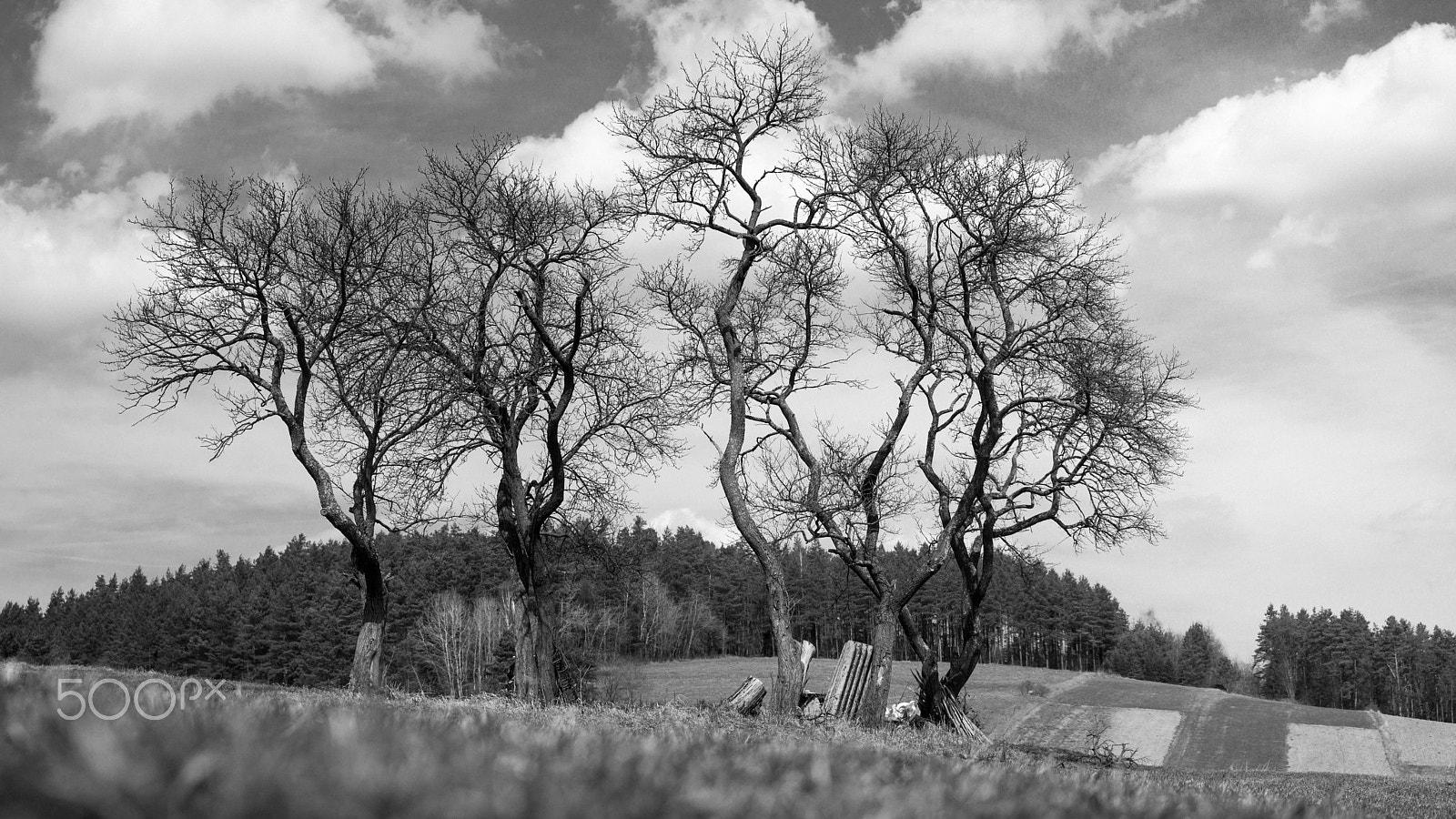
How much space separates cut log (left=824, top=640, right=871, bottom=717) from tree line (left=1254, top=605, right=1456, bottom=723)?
99579 mm

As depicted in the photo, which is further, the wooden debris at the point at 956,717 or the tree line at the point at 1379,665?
the tree line at the point at 1379,665

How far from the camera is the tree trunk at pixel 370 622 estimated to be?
21.0m

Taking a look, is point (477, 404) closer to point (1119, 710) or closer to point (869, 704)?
point (869, 704)

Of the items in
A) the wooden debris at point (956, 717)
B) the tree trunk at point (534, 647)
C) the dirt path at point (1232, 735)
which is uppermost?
the tree trunk at point (534, 647)

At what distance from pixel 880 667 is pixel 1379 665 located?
10718cm

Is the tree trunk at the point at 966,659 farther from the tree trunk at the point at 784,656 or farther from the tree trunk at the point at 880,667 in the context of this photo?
the tree trunk at the point at 784,656

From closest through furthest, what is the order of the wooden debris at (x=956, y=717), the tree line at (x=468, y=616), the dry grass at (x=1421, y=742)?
the wooden debris at (x=956, y=717), the dry grass at (x=1421, y=742), the tree line at (x=468, y=616)

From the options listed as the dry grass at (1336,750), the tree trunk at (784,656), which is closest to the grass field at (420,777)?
the tree trunk at (784,656)

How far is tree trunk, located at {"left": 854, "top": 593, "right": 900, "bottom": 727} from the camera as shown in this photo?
18516 mm

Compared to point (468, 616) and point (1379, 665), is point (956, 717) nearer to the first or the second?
point (468, 616)

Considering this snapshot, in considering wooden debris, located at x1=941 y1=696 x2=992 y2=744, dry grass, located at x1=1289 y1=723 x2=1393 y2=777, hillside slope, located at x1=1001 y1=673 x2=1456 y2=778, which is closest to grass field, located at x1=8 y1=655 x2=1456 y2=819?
wooden debris, located at x1=941 y1=696 x2=992 y2=744

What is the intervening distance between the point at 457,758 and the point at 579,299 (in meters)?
18.1

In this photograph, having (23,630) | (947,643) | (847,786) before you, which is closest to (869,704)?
(847,786)

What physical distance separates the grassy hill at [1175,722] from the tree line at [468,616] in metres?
7.03
